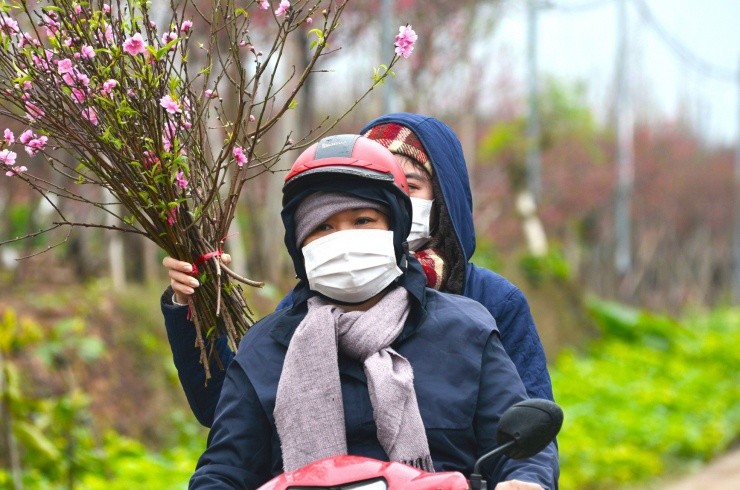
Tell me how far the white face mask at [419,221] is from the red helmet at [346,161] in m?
0.53

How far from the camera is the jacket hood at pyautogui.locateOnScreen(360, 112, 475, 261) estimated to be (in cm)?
372

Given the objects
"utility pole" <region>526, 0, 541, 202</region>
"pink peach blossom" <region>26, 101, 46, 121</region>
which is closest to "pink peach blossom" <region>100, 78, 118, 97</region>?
"pink peach blossom" <region>26, 101, 46, 121</region>

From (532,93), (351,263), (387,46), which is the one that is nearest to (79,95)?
(351,263)

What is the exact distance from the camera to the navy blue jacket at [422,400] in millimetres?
2936

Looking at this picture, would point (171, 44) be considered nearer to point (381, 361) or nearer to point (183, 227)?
point (183, 227)

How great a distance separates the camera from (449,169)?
377cm

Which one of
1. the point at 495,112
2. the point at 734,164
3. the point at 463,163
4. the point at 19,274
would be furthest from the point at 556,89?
the point at 463,163

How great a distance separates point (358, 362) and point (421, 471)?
436 millimetres

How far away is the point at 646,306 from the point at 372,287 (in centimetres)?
3082

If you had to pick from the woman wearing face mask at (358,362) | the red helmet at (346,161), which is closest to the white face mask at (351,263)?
Answer: the woman wearing face mask at (358,362)

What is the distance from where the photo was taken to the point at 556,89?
42656mm

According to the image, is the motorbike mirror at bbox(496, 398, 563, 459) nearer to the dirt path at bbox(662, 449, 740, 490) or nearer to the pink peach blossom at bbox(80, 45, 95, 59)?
the pink peach blossom at bbox(80, 45, 95, 59)

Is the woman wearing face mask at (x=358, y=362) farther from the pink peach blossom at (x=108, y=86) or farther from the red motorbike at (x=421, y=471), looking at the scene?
the pink peach blossom at (x=108, y=86)

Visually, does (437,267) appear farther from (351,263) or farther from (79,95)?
(79,95)
